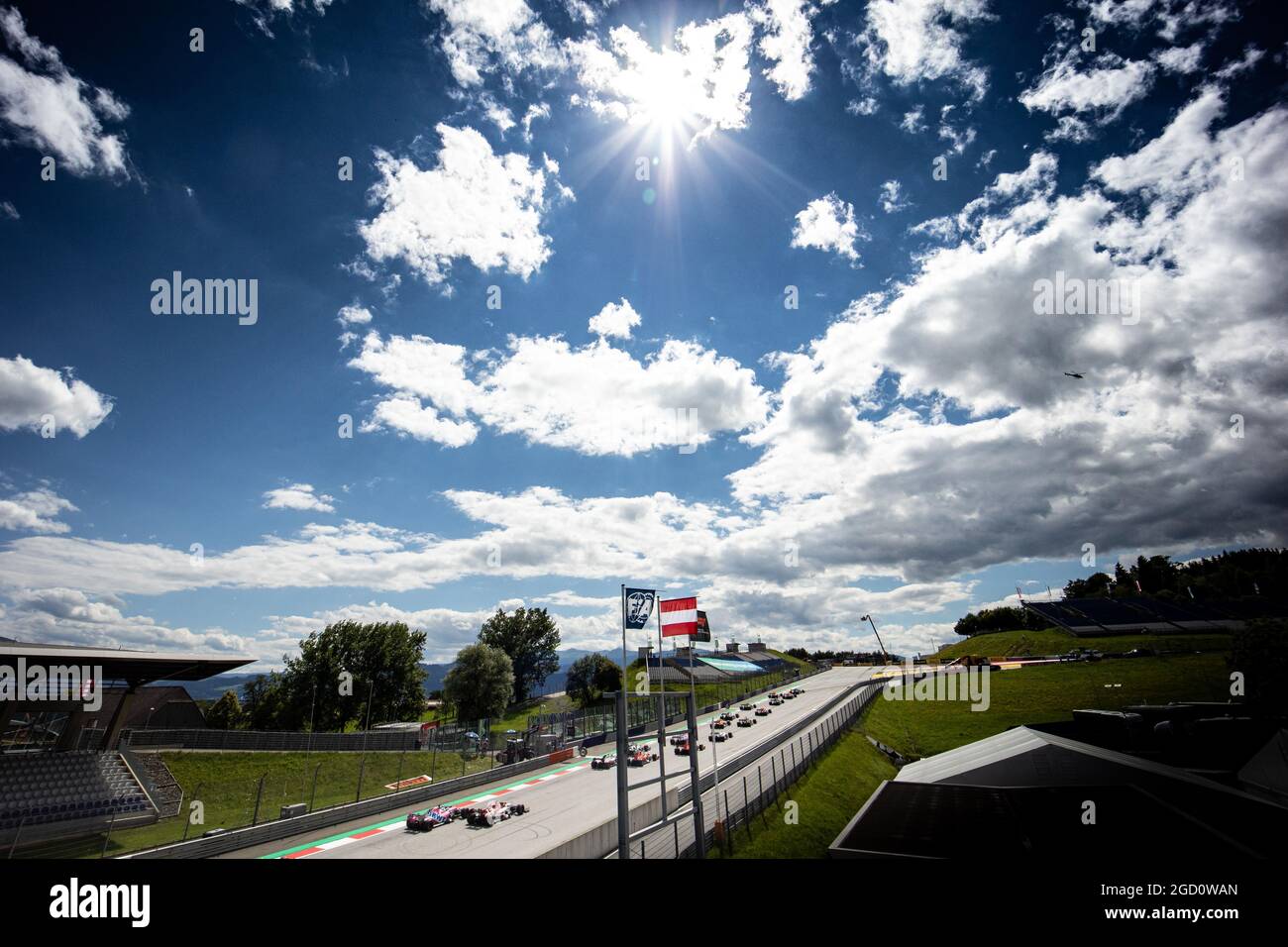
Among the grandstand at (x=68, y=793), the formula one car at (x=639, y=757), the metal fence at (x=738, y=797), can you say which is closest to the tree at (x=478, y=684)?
the formula one car at (x=639, y=757)

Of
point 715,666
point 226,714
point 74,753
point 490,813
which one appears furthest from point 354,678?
point 715,666

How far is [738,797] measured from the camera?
2795 centimetres

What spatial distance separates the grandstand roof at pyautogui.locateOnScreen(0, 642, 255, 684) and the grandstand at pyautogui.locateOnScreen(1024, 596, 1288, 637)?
5110 inches

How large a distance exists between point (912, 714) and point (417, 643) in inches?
2721

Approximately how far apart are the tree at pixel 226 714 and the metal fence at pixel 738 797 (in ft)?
225

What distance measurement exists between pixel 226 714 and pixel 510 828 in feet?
226

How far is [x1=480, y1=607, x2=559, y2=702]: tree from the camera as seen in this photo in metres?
105

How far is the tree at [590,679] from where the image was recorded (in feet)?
302

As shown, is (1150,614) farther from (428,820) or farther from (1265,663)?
(428,820)

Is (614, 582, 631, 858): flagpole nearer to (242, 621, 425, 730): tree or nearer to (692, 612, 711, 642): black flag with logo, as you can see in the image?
(692, 612, 711, 642): black flag with logo

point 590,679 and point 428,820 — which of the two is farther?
point 590,679
